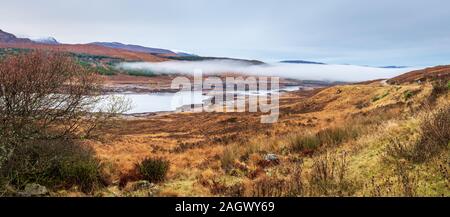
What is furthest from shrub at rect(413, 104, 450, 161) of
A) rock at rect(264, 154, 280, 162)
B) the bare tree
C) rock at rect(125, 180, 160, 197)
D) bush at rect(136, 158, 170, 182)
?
the bare tree

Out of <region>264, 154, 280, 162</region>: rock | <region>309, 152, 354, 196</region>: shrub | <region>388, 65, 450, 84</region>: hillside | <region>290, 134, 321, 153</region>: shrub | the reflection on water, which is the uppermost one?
<region>388, 65, 450, 84</region>: hillside

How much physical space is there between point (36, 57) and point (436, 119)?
11.3 metres

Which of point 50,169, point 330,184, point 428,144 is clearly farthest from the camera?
point 50,169

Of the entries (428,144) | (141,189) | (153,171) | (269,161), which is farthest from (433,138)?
(153,171)

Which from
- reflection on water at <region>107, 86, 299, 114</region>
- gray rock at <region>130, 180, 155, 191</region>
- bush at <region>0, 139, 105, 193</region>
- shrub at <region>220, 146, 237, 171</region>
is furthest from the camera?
reflection on water at <region>107, 86, 299, 114</region>

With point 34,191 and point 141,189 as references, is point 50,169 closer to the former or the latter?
point 34,191

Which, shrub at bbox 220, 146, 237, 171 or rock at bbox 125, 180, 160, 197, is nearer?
rock at bbox 125, 180, 160, 197

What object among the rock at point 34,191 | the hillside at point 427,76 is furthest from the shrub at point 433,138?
the hillside at point 427,76

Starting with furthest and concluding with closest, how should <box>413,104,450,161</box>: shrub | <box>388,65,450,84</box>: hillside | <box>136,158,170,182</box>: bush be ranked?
<box>388,65,450,84</box>: hillside, <box>136,158,170,182</box>: bush, <box>413,104,450,161</box>: shrub

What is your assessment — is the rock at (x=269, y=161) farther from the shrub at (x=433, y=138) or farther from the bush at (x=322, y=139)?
the shrub at (x=433, y=138)

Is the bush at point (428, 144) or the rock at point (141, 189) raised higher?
the bush at point (428, 144)

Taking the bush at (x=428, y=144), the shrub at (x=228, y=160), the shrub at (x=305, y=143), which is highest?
the bush at (x=428, y=144)

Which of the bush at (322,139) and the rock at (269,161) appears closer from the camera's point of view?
the rock at (269,161)

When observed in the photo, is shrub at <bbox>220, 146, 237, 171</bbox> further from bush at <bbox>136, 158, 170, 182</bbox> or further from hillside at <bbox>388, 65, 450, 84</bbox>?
hillside at <bbox>388, 65, 450, 84</bbox>
